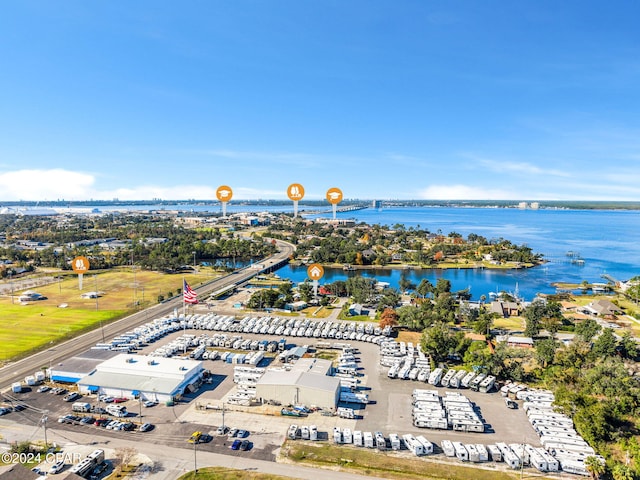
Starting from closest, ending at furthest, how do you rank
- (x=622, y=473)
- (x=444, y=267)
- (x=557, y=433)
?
(x=622, y=473) → (x=557, y=433) → (x=444, y=267)

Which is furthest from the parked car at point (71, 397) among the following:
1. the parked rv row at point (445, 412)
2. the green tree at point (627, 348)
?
the green tree at point (627, 348)

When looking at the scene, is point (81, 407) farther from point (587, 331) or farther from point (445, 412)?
point (587, 331)

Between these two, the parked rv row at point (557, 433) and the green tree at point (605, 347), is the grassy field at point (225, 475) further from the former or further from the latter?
the green tree at point (605, 347)

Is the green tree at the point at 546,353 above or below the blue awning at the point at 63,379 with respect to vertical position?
above

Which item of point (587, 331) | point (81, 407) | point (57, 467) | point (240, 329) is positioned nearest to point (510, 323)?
point (587, 331)

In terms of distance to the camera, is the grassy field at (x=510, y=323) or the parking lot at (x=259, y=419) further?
the grassy field at (x=510, y=323)

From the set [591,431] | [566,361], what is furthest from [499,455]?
[566,361]
